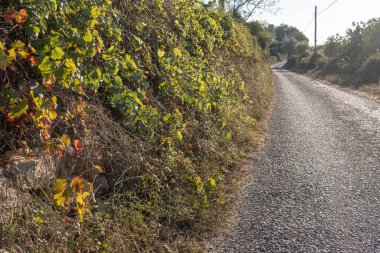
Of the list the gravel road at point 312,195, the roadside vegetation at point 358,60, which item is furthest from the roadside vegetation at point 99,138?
the roadside vegetation at point 358,60

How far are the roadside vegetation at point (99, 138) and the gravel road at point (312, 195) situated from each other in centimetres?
39

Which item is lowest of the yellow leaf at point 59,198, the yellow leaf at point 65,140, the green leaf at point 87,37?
the yellow leaf at point 59,198

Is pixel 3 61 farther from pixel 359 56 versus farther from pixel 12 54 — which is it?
pixel 359 56

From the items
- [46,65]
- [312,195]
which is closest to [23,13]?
[46,65]

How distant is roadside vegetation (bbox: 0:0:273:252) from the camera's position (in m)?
2.62

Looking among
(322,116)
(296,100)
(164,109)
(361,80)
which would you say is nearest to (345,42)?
(361,80)

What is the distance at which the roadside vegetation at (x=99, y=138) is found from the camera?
262cm

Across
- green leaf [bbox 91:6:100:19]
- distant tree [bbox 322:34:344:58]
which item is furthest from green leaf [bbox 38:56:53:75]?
distant tree [bbox 322:34:344:58]

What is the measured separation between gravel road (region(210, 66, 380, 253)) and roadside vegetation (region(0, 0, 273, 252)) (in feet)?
1.29

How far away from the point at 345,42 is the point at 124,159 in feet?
113

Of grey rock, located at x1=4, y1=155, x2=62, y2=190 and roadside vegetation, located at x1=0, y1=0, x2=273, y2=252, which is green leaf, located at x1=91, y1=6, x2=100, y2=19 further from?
grey rock, located at x1=4, y1=155, x2=62, y2=190

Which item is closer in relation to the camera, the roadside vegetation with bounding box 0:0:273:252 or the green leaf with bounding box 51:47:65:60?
the roadside vegetation with bounding box 0:0:273:252

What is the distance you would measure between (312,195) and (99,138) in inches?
101

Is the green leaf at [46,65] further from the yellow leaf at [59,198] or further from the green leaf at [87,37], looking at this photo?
the yellow leaf at [59,198]
